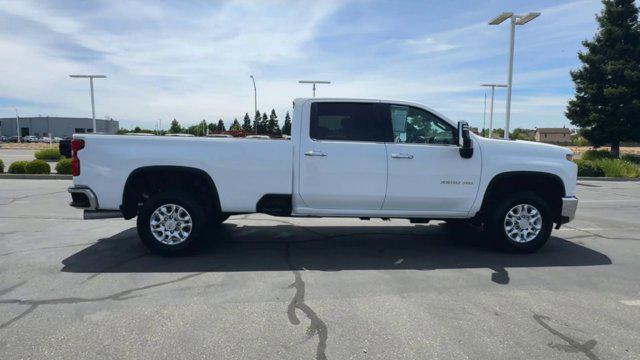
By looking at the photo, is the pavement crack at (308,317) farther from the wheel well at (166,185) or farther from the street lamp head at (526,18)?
the street lamp head at (526,18)

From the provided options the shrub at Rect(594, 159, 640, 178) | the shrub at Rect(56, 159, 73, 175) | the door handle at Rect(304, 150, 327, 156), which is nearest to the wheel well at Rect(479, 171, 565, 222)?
the door handle at Rect(304, 150, 327, 156)

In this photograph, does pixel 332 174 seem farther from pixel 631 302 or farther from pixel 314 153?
pixel 631 302

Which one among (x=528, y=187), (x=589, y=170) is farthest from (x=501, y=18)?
(x=528, y=187)

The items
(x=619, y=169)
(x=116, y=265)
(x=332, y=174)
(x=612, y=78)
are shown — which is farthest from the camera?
(x=612, y=78)

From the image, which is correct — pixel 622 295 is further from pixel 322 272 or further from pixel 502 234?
pixel 322 272

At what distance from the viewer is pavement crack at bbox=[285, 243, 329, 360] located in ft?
10.8

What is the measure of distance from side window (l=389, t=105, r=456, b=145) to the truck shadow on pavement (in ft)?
5.13

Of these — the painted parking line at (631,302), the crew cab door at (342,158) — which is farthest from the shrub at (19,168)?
the painted parking line at (631,302)

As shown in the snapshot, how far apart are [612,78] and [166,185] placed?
28910 mm

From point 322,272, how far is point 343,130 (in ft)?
6.12

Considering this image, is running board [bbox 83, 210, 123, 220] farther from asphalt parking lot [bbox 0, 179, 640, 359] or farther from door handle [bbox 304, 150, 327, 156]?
door handle [bbox 304, 150, 327, 156]

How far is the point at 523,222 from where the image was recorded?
5.93 meters

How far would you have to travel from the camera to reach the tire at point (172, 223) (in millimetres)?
5516

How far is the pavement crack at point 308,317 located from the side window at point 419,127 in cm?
240
